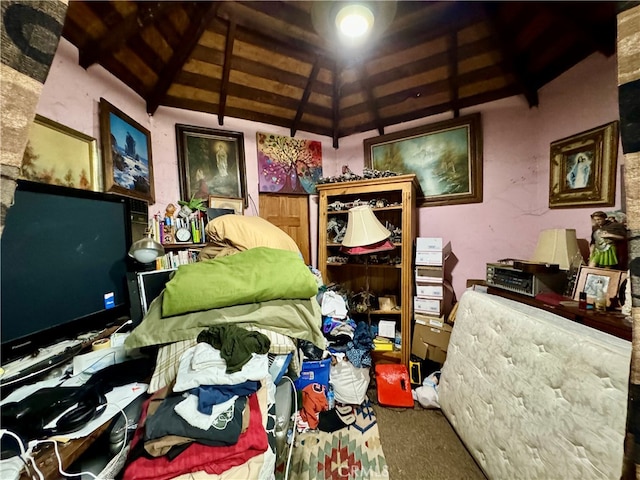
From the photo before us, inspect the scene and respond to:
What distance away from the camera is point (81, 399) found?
72 cm

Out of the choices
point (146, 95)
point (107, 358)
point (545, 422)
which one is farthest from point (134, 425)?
point (146, 95)

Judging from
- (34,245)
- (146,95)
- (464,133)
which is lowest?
(34,245)

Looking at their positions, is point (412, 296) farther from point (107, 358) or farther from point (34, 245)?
point (34, 245)

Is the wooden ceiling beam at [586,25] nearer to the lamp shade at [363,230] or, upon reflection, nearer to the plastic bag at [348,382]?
the lamp shade at [363,230]

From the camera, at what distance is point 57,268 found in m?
0.90

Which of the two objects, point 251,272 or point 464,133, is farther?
point 464,133

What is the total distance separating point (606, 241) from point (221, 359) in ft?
5.93

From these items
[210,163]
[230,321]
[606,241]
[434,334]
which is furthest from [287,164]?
[606,241]

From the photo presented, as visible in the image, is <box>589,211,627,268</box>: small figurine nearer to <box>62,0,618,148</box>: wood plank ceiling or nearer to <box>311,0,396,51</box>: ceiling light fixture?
<box>62,0,618,148</box>: wood plank ceiling

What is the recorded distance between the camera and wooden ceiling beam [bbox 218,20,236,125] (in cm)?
168

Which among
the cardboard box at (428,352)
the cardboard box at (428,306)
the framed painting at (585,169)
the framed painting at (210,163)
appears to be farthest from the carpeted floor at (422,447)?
the framed painting at (210,163)

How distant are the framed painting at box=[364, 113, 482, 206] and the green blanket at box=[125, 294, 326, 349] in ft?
6.07

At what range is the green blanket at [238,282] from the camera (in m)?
1.01

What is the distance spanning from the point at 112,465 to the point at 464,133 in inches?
118
